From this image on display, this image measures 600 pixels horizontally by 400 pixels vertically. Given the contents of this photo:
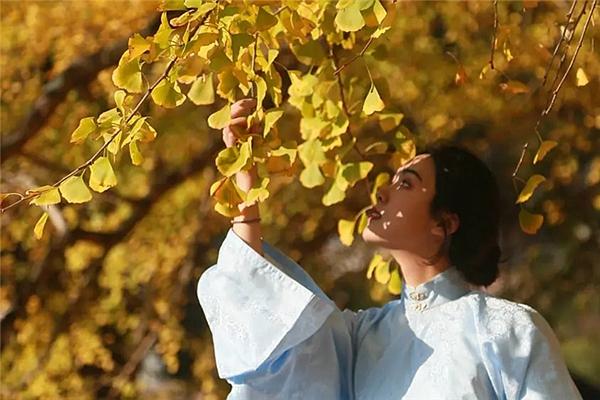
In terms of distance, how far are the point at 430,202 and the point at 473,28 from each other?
1522 mm

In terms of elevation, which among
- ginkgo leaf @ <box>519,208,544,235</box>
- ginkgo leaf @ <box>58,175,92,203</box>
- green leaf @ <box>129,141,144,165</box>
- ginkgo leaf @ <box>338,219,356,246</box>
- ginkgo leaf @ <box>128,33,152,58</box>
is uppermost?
ginkgo leaf @ <box>128,33,152,58</box>

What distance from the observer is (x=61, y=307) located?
3090 mm

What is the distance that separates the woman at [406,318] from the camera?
1.39m

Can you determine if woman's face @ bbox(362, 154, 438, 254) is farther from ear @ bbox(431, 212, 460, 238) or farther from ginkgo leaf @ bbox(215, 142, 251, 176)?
ginkgo leaf @ bbox(215, 142, 251, 176)

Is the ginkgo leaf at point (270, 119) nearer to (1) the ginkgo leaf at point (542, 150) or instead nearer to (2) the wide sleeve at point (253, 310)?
(2) the wide sleeve at point (253, 310)

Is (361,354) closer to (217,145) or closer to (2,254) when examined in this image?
(217,145)

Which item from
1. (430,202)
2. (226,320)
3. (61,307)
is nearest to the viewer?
(226,320)

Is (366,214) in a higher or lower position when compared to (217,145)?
higher

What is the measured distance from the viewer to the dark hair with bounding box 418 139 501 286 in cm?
156

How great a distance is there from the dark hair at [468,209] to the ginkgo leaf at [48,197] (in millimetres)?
584

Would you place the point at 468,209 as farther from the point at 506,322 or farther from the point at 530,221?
the point at 506,322

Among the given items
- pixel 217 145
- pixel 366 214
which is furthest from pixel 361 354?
pixel 217 145

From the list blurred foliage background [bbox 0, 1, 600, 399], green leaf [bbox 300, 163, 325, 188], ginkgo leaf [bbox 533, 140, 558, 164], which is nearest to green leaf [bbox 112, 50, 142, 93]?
green leaf [bbox 300, 163, 325, 188]

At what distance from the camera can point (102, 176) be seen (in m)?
1.15
